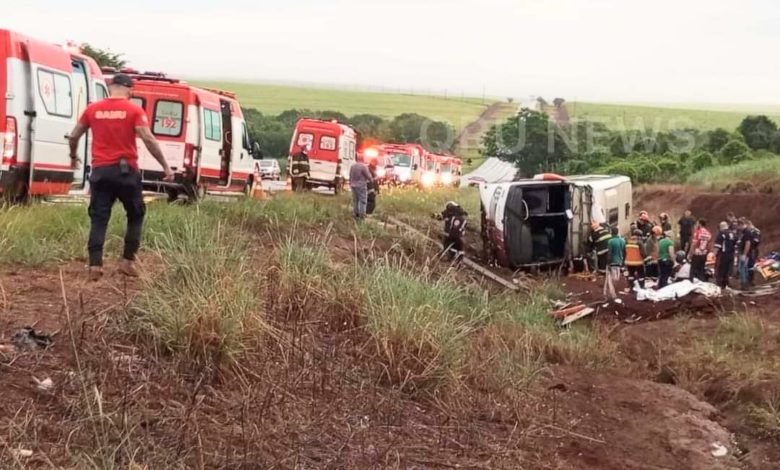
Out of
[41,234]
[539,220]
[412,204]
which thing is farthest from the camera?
[412,204]

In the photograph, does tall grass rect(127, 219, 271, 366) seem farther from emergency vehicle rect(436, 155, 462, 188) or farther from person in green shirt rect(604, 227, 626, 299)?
emergency vehicle rect(436, 155, 462, 188)

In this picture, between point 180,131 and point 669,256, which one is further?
point 669,256

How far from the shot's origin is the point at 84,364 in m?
4.64

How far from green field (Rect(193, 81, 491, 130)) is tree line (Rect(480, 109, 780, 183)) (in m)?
17.5

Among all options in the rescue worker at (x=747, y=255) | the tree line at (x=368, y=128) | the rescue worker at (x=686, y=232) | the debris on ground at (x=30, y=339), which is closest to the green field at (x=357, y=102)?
the tree line at (x=368, y=128)

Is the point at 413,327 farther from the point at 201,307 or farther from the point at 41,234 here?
the point at 41,234

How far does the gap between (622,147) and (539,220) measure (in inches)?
1587

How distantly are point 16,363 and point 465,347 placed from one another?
3.31m

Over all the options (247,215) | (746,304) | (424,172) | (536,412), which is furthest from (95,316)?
(424,172)

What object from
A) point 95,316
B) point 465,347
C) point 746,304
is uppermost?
point 95,316

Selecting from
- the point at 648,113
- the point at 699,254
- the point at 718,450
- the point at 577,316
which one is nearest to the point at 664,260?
the point at 699,254

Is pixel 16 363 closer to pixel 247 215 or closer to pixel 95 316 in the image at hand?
pixel 95 316

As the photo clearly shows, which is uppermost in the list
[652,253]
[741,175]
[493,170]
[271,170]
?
[741,175]

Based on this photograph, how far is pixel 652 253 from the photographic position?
17.8 m
